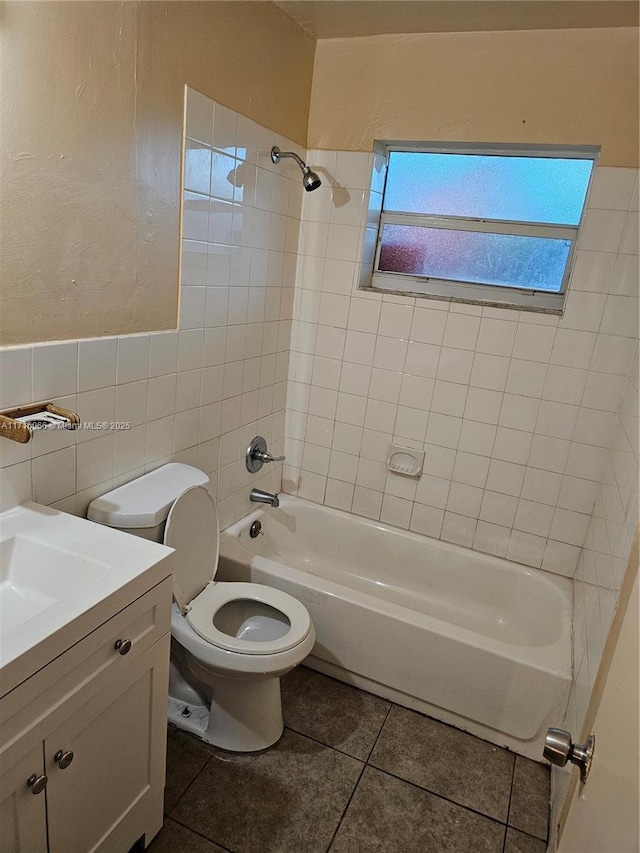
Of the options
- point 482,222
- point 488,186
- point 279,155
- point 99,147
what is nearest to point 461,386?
point 482,222

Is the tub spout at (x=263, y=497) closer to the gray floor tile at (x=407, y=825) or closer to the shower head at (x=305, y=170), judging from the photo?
the gray floor tile at (x=407, y=825)

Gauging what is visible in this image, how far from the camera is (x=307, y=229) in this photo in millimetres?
2482

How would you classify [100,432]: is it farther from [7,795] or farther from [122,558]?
[7,795]

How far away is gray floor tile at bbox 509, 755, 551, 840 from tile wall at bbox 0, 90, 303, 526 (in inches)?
55.5

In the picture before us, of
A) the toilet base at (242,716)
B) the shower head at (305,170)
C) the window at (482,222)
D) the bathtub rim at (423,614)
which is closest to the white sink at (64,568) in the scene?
the toilet base at (242,716)

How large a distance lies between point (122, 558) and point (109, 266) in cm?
80

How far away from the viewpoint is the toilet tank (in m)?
1.60

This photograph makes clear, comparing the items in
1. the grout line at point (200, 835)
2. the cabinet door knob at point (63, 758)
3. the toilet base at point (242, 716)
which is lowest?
the grout line at point (200, 835)

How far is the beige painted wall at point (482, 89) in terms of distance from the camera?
6.33 feet

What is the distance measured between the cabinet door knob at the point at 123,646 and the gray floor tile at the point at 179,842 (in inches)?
27.5

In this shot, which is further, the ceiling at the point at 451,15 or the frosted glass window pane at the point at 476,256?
the frosted glass window pane at the point at 476,256

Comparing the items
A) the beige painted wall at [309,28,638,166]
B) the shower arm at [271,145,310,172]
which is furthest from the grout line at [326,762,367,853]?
the beige painted wall at [309,28,638,166]

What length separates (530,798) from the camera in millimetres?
1784

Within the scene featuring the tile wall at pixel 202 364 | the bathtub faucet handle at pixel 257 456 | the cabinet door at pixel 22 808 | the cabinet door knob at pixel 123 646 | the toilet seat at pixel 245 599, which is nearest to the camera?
the cabinet door at pixel 22 808
